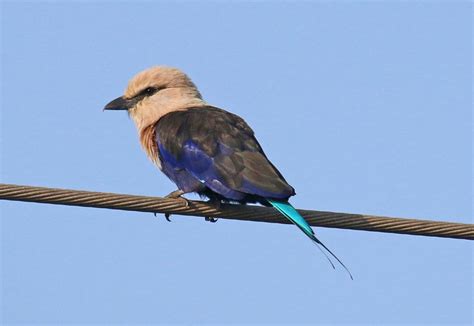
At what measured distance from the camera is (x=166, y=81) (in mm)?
8227

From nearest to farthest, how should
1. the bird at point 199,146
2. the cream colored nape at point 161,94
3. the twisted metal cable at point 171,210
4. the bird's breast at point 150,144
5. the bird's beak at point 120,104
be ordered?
1. the twisted metal cable at point 171,210
2. the bird at point 199,146
3. the bird's breast at point 150,144
4. the cream colored nape at point 161,94
5. the bird's beak at point 120,104

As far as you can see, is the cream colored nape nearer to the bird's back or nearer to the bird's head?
the bird's head

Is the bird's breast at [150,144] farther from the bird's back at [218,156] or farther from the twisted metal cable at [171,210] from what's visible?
the twisted metal cable at [171,210]

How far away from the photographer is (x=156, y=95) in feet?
26.8

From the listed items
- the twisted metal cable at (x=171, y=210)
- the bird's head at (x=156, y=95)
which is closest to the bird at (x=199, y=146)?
the bird's head at (x=156, y=95)

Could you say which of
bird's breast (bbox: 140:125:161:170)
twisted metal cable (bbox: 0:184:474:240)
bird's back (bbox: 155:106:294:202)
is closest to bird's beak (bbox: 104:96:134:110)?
bird's breast (bbox: 140:125:161:170)

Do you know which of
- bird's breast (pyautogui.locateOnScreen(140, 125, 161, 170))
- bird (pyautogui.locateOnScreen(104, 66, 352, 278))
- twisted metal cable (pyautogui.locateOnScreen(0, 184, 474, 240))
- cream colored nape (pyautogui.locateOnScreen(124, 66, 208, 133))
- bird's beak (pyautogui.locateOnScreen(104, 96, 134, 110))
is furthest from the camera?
Answer: bird's beak (pyautogui.locateOnScreen(104, 96, 134, 110))

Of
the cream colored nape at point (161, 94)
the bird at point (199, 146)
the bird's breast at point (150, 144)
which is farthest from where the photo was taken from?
the cream colored nape at point (161, 94)

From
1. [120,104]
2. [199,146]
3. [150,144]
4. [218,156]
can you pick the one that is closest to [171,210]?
[218,156]

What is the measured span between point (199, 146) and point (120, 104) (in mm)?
1485

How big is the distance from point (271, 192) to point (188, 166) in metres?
0.85

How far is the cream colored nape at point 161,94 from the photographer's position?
7.98m

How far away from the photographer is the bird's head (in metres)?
8.03

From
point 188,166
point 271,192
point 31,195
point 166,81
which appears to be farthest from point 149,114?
point 31,195
